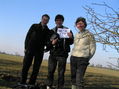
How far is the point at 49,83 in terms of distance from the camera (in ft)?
26.3

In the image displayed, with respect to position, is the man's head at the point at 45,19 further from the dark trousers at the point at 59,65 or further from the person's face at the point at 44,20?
the dark trousers at the point at 59,65

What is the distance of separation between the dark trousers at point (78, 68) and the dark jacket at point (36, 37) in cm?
145

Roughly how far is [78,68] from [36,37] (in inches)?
68.5

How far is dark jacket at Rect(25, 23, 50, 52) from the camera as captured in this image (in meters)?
8.20

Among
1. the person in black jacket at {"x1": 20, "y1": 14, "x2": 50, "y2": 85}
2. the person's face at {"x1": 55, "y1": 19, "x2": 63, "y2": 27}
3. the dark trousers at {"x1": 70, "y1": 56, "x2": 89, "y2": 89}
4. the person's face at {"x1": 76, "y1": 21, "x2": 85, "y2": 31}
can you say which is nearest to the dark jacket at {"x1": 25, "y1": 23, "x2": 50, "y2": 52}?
the person in black jacket at {"x1": 20, "y1": 14, "x2": 50, "y2": 85}

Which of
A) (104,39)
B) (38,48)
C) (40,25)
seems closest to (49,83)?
(38,48)

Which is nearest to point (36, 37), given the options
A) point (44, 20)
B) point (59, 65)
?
point (44, 20)

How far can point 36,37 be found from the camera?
8195mm

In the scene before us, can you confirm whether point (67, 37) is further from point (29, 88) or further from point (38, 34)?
point (29, 88)

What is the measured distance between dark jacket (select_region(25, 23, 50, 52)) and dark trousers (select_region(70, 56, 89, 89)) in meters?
1.45

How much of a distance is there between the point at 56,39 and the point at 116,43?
3.92 meters

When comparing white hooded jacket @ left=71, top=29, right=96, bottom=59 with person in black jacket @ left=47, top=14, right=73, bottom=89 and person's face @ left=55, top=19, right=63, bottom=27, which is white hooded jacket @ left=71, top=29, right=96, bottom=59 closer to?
person in black jacket @ left=47, top=14, right=73, bottom=89

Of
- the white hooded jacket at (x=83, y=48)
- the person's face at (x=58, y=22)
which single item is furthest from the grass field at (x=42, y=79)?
the person's face at (x=58, y=22)

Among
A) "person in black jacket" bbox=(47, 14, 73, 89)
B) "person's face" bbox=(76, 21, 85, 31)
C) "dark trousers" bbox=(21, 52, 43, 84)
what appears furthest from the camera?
"dark trousers" bbox=(21, 52, 43, 84)
